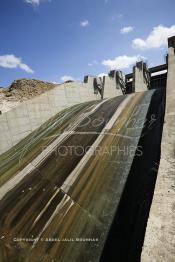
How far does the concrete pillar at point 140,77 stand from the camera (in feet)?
63.9

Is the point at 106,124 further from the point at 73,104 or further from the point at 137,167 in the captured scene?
the point at 73,104

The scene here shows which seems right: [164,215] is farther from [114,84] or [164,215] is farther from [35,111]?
[114,84]

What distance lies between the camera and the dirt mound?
16250 millimetres

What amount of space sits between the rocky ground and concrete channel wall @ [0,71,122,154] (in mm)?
4958

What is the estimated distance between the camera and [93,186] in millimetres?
5023

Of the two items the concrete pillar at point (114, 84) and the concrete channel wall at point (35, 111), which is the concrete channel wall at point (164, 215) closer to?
the concrete channel wall at point (35, 111)

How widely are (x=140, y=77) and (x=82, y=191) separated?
17.7 meters

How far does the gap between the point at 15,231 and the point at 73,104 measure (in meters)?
9.34

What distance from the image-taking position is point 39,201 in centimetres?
499

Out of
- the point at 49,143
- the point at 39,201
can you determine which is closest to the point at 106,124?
the point at 49,143

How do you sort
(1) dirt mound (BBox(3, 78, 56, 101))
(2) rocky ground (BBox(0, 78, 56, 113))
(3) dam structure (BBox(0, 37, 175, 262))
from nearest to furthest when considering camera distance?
(3) dam structure (BBox(0, 37, 175, 262)) → (2) rocky ground (BBox(0, 78, 56, 113)) → (1) dirt mound (BBox(3, 78, 56, 101))

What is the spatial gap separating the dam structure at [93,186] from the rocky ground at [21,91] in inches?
276

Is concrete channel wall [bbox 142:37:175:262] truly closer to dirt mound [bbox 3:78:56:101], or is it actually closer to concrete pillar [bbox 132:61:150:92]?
dirt mound [bbox 3:78:56:101]

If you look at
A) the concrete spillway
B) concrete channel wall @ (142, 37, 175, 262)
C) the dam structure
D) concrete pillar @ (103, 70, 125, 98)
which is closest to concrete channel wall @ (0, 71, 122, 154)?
the dam structure
